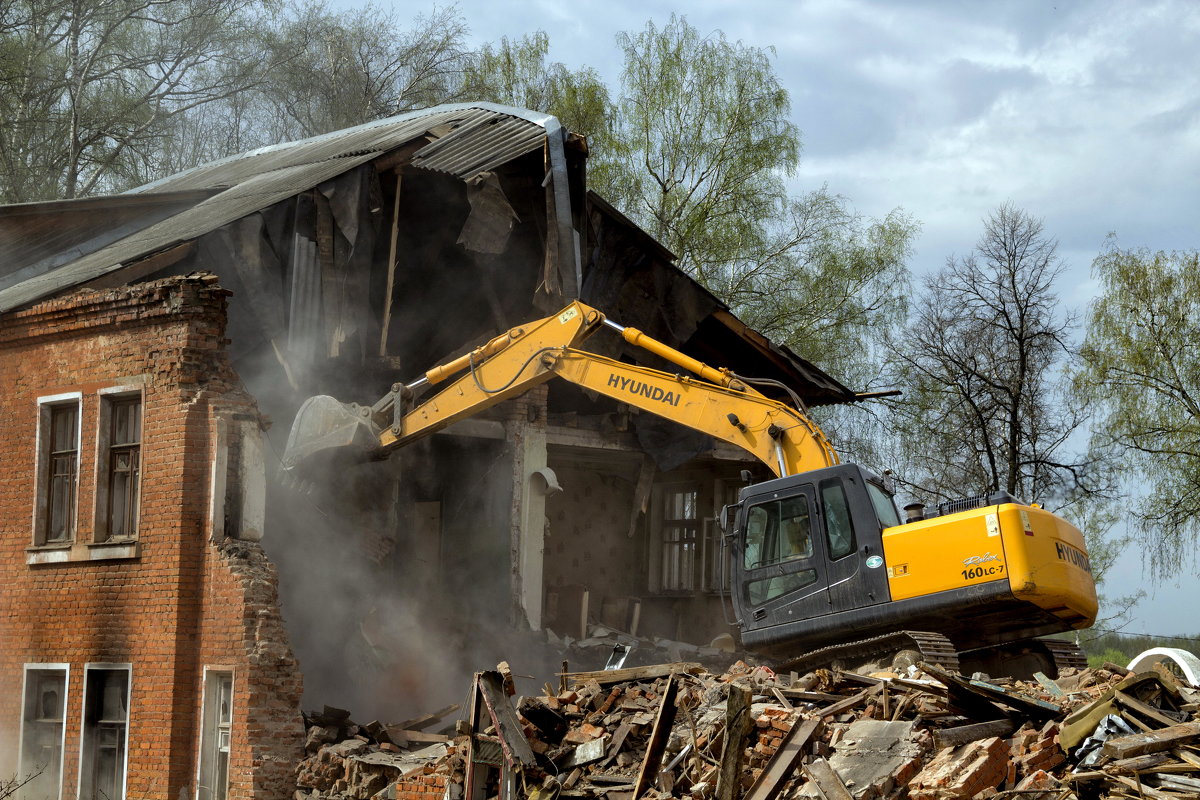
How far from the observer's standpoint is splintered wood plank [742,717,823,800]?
9.16m

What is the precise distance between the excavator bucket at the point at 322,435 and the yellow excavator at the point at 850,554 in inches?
82.3

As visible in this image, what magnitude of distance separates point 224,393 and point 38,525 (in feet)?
9.79

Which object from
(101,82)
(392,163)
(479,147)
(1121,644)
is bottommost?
(1121,644)

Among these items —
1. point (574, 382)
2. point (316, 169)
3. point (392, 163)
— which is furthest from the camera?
point (316, 169)

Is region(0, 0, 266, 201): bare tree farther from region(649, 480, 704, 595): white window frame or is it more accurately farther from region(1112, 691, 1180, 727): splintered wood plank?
region(1112, 691, 1180, 727): splintered wood plank

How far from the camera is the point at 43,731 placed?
13.7 m

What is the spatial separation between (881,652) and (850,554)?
94 cm

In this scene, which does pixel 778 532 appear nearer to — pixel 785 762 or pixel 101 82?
pixel 785 762

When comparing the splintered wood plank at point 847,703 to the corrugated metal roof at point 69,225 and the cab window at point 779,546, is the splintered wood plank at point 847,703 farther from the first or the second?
the corrugated metal roof at point 69,225

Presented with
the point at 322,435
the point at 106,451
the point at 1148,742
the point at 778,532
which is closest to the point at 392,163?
the point at 322,435

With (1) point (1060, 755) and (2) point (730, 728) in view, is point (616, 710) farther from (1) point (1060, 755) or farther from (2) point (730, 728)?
(1) point (1060, 755)

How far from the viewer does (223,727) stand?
12438 mm

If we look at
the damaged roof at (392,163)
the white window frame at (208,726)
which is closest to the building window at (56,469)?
the damaged roof at (392,163)

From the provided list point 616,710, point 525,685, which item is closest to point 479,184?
point 525,685
